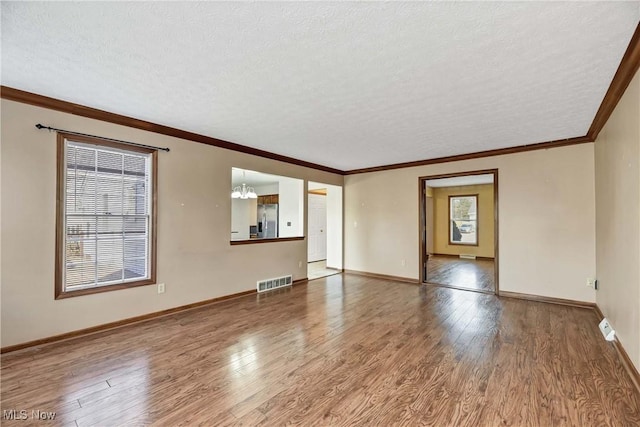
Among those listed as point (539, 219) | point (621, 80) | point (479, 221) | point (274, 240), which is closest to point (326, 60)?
point (621, 80)

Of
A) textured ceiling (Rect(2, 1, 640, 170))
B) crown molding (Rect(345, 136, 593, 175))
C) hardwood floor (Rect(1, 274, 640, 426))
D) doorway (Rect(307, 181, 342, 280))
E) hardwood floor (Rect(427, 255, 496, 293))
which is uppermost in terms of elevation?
textured ceiling (Rect(2, 1, 640, 170))

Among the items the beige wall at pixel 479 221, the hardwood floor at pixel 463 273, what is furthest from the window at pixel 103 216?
the beige wall at pixel 479 221

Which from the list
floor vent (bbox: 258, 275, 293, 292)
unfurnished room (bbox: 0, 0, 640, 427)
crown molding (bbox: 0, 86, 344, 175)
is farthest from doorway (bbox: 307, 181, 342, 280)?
crown molding (bbox: 0, 86, 344, 175)

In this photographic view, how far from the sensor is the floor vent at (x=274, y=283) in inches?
198

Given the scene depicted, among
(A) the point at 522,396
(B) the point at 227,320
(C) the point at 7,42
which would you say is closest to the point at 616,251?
(A) the point at 522,396

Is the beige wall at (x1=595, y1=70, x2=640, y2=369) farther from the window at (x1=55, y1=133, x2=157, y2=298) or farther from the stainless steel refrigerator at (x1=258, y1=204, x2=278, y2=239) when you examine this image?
the stainless steel refrigerator at (x1=258, y1=204, x2=278, y2=239)

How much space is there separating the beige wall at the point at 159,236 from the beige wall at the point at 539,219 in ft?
8.31

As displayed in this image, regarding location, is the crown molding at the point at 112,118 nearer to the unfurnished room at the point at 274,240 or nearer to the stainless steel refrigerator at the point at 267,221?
the unfurnished room at the point at 274,240

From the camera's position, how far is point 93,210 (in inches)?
127

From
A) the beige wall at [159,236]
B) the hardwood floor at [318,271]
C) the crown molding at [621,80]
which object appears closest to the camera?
the crown molding at [621,80]

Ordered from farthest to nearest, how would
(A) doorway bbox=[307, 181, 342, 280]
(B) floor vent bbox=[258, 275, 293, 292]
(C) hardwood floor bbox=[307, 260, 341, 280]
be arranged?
1. (A) doorway bbox=[307, 181, 342, 280]
2. (C) hardwood floor bbox=[307, 260, 341, 280]
3. (B) floor vent bbox=[258, 275, 293, 292]

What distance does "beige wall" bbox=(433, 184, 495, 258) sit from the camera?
889 cm

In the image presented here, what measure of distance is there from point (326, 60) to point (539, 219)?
4311mm

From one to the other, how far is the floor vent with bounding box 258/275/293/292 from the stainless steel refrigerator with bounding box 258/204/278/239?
2.68 meters
